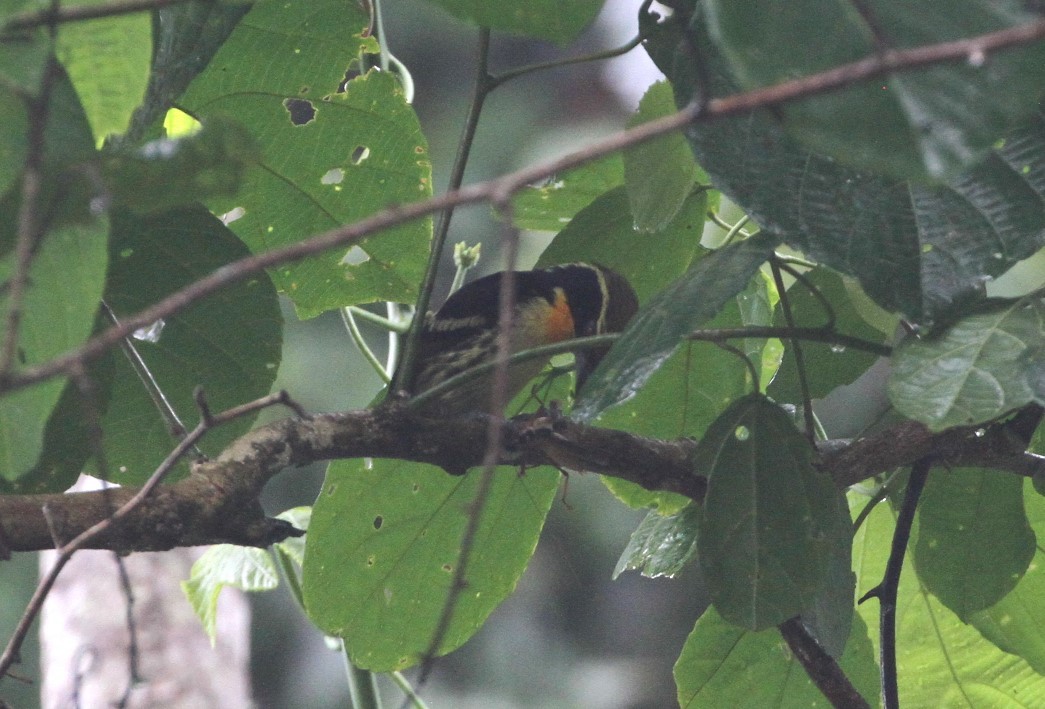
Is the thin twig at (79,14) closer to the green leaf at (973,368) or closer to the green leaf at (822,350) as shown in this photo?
the green leaf at (973,368)

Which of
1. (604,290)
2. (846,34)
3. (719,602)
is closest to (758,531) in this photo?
(719,602)

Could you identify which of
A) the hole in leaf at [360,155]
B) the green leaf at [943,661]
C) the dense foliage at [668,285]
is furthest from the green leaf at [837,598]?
the hole in leaf at [360,155]

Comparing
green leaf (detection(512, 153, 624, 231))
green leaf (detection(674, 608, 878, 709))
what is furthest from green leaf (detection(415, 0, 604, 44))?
green leaf (detection(674, 608, 878, 709))

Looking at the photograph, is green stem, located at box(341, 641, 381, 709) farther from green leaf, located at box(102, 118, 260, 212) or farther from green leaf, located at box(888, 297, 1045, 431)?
green leaf, located at box(102, 118, 260, 212)

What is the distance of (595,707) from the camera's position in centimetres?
678

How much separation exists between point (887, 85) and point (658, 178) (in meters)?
0.62

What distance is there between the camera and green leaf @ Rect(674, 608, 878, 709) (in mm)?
1518

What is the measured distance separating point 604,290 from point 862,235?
63.5 inches

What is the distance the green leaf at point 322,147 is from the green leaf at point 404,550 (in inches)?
10.2

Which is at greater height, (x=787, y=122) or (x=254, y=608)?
(x=787, y=122)

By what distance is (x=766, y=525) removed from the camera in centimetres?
121

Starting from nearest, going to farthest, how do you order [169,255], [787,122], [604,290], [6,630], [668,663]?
1. [787,122]
2. [169,255]
3. [604,290]
4. [6,630]
5. [668,663]

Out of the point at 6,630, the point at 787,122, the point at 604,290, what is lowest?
the point at 6,630

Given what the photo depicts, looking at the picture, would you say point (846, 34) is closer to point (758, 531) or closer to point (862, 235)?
point (862, 235)
